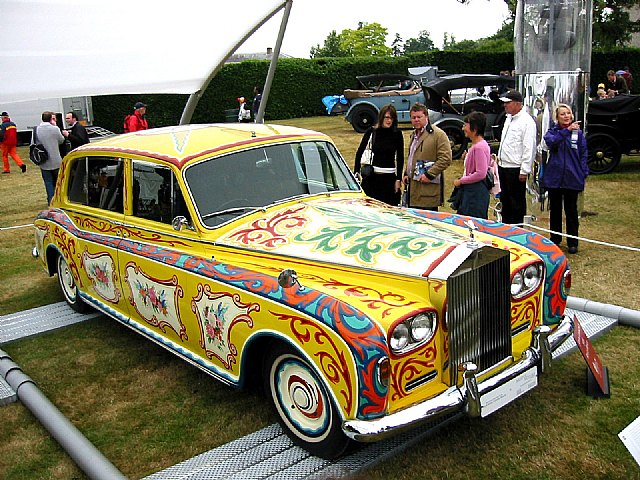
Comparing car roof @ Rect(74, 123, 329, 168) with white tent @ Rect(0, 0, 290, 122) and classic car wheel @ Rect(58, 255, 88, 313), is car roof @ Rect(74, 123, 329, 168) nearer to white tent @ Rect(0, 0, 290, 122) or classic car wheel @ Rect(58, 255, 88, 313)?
white tent @ Rect(0, 0, 290, 122)

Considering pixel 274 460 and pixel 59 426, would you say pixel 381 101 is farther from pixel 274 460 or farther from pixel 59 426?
pixel 274 460

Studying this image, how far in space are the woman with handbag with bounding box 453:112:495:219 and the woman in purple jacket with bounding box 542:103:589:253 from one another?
967 mm

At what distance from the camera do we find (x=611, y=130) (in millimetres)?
12211

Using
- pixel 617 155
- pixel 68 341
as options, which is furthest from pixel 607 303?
pixel 617 155

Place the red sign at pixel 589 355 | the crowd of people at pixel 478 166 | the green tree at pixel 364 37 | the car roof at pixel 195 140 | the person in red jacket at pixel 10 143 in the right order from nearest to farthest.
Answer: the red sign at pixel 589 355 → the car roof at pixel 195 140 → the crowd of people at pixel 478 166 → the person in red jacket at pixel 10 143 → the green tree at pixel 364 37

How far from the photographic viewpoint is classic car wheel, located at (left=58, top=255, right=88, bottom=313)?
616 centimetres

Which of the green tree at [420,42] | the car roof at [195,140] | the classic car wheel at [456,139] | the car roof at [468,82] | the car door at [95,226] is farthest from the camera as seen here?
the green tree at [420,42]

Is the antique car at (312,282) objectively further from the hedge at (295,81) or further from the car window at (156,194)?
the hedge at (295,81)

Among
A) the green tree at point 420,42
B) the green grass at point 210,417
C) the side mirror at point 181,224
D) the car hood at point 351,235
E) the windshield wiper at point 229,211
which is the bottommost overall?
the green grass at point 210,417

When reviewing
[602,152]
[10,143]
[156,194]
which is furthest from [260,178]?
[10,143]

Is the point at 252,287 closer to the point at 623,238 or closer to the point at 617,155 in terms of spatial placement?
the point at 623,238

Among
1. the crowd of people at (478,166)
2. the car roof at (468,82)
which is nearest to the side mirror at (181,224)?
the crowd of people at (478,166)

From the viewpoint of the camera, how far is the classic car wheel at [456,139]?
583 inches

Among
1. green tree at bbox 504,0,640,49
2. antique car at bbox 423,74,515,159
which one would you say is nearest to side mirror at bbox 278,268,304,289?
antique car at bbox 423,74,515,159
